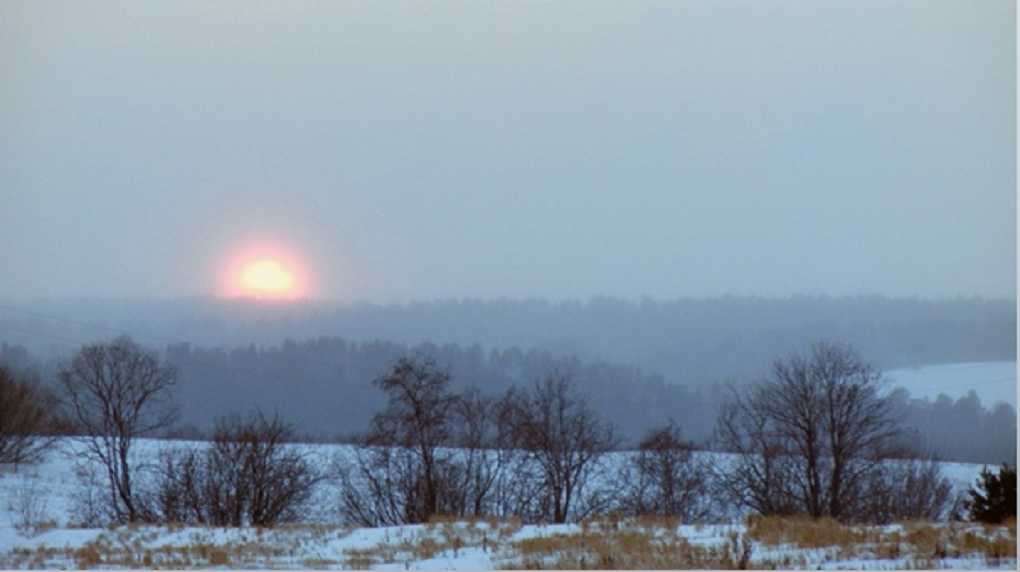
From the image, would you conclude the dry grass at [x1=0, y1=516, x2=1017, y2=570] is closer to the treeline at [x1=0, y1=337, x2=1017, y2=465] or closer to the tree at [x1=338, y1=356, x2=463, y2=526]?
the tree at [x1=338, y1=356, x2=463, y2=526]

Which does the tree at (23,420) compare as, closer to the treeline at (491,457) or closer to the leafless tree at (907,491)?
the treeline at (491,457)

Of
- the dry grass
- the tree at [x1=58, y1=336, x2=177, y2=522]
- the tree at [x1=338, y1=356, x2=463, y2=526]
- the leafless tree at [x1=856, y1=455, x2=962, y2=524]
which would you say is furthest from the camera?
the tree at [x1=58, y1=336, x2=177, y2=522]

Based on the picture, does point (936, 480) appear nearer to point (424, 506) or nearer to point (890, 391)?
point (890, 391)

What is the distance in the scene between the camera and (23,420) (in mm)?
44469

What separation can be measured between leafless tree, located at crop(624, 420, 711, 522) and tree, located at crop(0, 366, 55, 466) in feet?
84.9

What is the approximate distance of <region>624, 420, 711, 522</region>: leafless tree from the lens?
45.8 m

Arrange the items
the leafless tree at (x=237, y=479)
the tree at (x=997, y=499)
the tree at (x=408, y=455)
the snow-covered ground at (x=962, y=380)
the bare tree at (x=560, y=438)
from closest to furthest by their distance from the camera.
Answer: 1. the tree at (x=997, y=499)
2. the snow-covered ground at (x=962, y=380)
3. the leafless tree at (x=237, y=479)
4. the tree at (x=408, y=455)
5. the bare tree at (x=560, y=438)

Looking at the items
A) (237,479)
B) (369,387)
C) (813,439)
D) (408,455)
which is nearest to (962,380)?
(813,439)

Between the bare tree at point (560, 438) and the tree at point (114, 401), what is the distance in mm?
16842

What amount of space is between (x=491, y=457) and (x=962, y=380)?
65.3 ft

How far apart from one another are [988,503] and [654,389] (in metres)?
41.5

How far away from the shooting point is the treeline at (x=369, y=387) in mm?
48031

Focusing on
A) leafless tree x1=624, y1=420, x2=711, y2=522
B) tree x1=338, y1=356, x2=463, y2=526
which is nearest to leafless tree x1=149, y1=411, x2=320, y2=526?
tree x1=338, y1=356, x2=463, y2=526

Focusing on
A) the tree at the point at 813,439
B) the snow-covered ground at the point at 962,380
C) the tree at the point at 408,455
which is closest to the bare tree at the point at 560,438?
the tree at the point at 408,455
